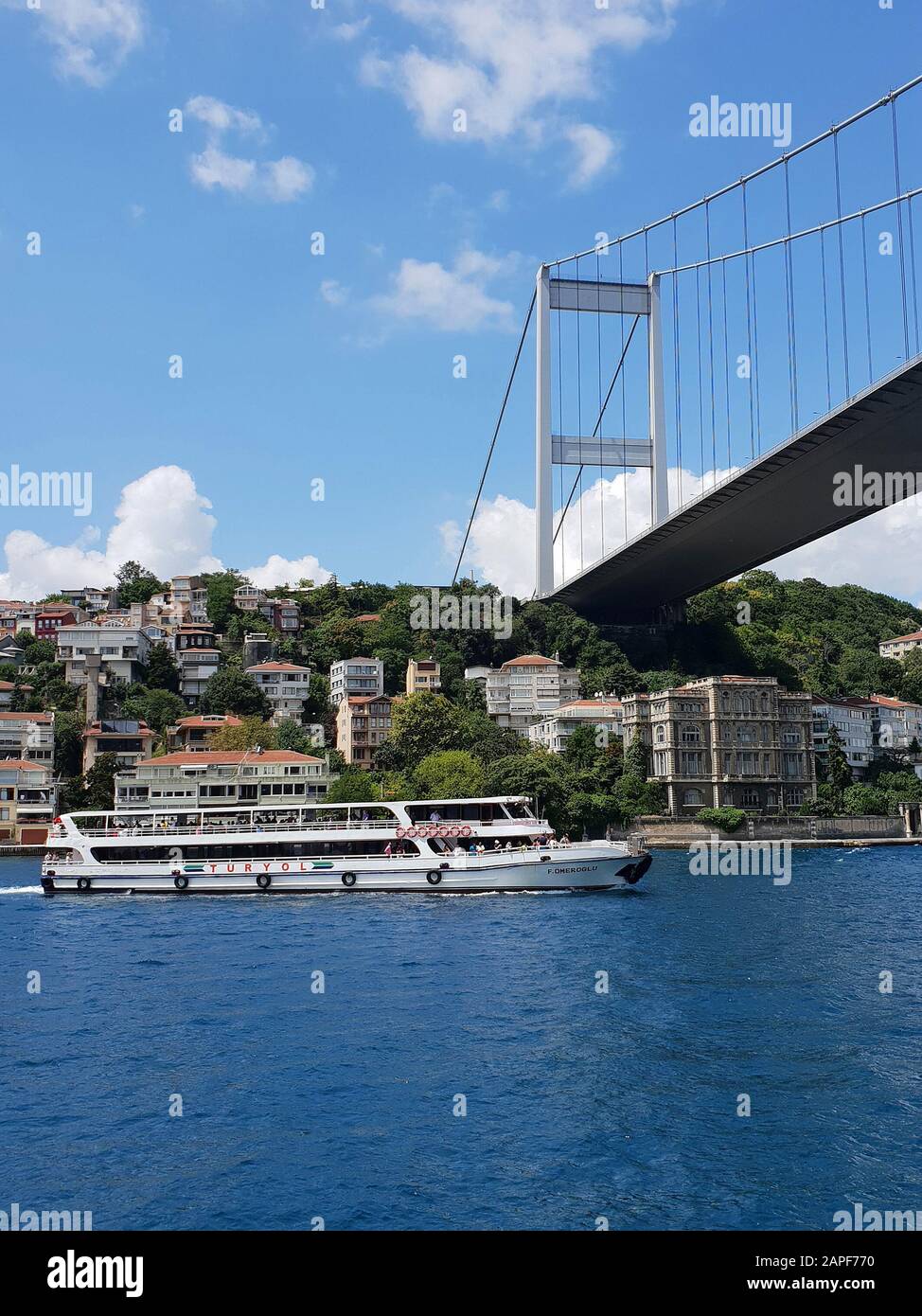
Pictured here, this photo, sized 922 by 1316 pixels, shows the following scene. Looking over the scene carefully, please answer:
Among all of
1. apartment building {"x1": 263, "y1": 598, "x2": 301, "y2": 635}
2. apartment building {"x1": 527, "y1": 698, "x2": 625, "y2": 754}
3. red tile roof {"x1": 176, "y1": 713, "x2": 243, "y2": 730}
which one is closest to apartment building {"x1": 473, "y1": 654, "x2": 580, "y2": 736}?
apartment building {"x1": 527, "y1": 698, "x2": 625, "y2": 754}

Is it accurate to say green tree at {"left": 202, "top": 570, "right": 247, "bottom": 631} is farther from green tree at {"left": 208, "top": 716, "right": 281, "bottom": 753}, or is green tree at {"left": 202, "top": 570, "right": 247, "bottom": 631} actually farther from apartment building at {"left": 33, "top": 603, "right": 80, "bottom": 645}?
green tree at {"left": 208, "top": 716, "right": 281, "bottom": 753}

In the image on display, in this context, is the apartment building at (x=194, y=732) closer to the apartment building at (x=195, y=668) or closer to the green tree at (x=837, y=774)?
the apartment building at (x=195, y=668)

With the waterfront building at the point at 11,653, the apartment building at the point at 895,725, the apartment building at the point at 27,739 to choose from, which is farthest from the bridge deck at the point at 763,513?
the waterfront building at the point at 11,653

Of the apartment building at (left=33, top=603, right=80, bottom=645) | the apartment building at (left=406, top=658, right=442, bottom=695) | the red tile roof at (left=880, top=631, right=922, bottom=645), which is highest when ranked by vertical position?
the apartment building at (left=33, top=603, right=80, bottom=645)

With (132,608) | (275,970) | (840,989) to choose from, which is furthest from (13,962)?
(132,608)

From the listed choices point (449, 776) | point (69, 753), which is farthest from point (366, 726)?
point (69, 753)

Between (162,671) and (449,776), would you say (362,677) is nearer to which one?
(162,671)
